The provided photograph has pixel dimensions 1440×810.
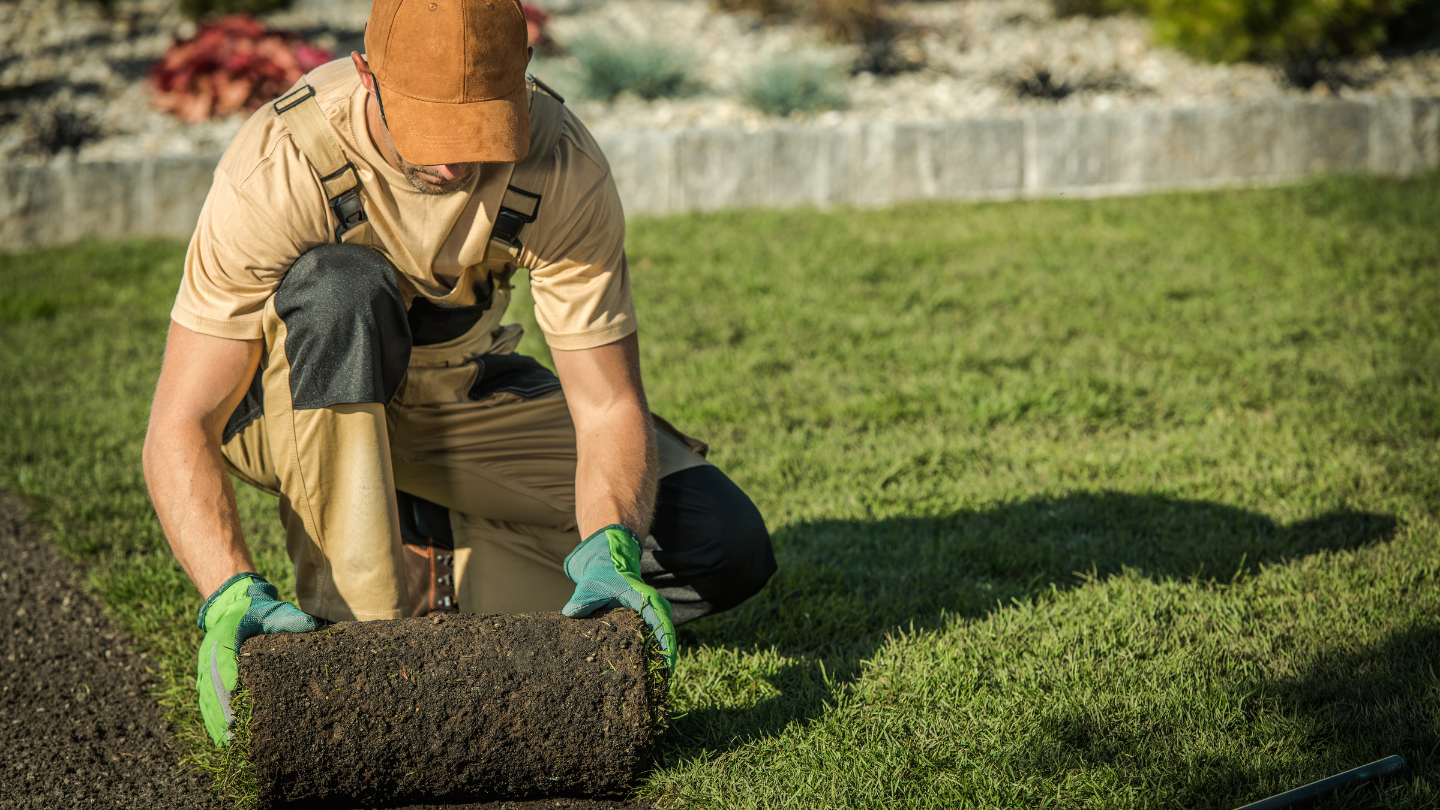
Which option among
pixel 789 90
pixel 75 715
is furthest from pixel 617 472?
pixel 789 90

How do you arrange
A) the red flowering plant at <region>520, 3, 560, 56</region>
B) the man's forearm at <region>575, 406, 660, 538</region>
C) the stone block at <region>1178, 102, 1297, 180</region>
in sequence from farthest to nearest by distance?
the red flowering plant at <region>520, 3, 560, 56</region> → the stone block at <region>1178, 102, 1297, 180</region> → the man's forearm at <region>575, 406, 660, 538</region>

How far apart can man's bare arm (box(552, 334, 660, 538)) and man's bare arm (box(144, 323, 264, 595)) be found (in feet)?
2.43

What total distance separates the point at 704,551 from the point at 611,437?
0.38m

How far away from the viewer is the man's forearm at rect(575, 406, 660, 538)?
97.1 inches

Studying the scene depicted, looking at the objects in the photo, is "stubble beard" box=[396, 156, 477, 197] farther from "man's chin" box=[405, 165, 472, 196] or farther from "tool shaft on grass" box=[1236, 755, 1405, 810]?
"tool shaft on grass" box=[1236, 755, 1405, 810]

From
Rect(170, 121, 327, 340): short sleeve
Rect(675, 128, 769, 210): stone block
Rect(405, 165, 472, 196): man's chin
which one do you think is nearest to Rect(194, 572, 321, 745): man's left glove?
Rect(170, 121, 327, 340): short sleeve

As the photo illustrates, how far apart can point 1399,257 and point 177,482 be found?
571 centimetres

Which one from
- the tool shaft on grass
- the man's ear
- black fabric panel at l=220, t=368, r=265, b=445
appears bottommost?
the tool shaft on grass

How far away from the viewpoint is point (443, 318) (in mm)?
2703

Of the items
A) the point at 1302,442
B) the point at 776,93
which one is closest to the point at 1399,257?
the point at 1302,442

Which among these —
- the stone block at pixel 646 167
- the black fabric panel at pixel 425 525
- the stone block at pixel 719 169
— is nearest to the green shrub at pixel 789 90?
the stone block at pixel 719 169

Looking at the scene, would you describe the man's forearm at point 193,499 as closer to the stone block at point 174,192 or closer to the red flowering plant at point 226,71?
the stone block at point 174,192

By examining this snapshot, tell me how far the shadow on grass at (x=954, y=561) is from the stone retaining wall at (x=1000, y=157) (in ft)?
12.8

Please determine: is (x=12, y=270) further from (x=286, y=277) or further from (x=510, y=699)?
(x=510, y=699)
